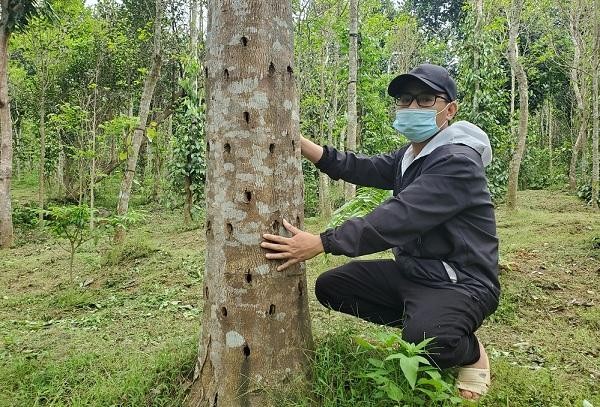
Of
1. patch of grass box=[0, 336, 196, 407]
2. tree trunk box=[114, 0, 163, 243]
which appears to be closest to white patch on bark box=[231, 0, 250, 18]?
patch of grass box=[0, 336, 196, 407]

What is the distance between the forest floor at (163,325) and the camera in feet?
9.23

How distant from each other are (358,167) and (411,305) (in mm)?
1029

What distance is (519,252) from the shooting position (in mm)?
7203

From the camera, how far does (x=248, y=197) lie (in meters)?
2.39

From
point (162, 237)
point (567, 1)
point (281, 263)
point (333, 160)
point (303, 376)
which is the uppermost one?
point (567, 1)

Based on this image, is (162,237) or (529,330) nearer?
(529,330)

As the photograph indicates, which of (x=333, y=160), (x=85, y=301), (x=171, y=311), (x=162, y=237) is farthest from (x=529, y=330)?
(x=162, y=237)

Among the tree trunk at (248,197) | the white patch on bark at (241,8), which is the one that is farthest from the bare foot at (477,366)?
the white patch on bark at (241,8)

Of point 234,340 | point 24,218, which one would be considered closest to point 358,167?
point 234,340

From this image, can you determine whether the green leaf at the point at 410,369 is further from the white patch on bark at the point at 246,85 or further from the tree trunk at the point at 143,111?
the tree trunk at the point at 143,111

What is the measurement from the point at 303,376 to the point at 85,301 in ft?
12.9

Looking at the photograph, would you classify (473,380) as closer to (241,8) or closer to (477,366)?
(477,366)

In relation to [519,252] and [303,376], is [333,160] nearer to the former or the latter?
[303,376]

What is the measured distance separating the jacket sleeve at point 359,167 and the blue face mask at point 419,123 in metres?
0.50
